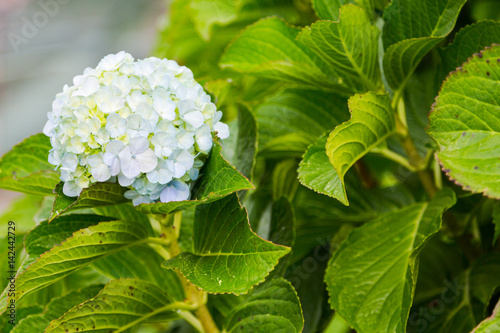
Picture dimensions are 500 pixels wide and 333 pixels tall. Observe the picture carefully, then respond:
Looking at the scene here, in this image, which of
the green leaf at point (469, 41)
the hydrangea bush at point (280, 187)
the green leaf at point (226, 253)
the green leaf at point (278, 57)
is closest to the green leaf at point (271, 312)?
the hydrangea bush at point (280, 187)

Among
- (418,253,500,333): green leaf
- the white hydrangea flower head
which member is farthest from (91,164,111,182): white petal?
(418,253,500,333): green leaf

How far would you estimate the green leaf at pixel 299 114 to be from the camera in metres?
0.92

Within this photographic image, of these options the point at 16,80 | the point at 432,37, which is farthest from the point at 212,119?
the point at 16,80

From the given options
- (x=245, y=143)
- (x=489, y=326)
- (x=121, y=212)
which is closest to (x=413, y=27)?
(x=245, y=143)

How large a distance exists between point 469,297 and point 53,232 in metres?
0.64

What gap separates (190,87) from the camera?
71 cm

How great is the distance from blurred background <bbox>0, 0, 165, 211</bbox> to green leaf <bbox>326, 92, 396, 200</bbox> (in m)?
3.52

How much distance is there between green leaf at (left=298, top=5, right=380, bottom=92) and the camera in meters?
0.72

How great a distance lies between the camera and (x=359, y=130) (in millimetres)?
704

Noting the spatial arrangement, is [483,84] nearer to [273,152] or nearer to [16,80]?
[273,152]

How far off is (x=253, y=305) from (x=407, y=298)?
0.22 m

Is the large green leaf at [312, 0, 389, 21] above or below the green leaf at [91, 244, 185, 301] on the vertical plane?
above

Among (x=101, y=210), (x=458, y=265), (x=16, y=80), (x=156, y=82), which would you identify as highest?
(x=16, y=80)

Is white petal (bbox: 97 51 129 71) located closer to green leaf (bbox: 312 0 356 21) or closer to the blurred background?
green leaf (bbox: 312 0 356 21)
